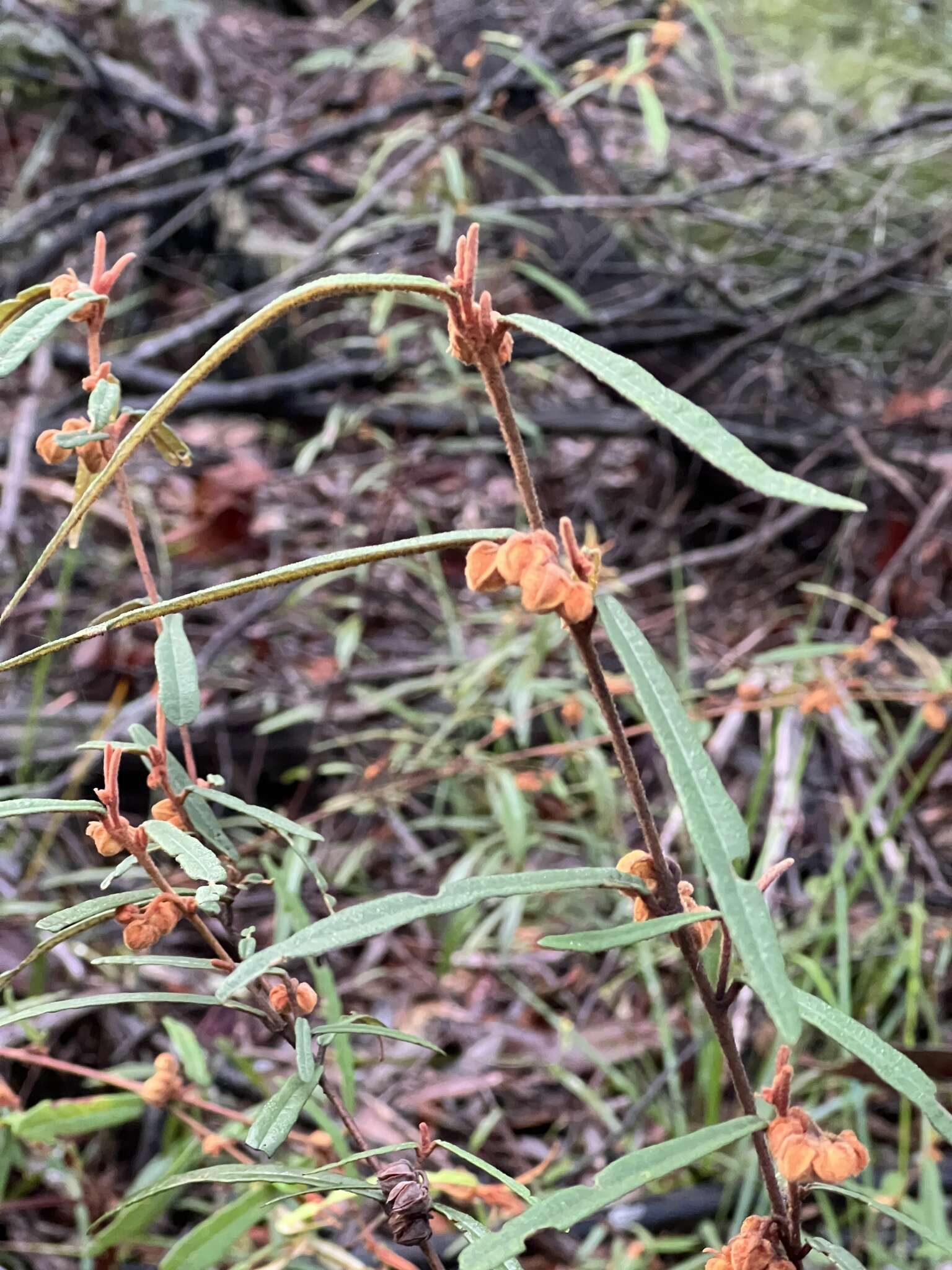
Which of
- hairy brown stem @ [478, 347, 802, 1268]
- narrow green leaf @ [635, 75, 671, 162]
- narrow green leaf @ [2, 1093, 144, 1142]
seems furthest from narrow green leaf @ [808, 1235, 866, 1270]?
narrow green leaf @ [635, 75, 671, 162]

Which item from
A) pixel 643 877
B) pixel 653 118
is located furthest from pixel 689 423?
pixel 653 118

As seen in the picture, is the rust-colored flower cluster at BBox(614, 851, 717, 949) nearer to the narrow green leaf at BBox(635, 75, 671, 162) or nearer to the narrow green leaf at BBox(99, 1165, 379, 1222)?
the narrow green leaf at BBox(99, 1165, 379, 1222)

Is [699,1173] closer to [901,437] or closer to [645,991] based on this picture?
[645,991]

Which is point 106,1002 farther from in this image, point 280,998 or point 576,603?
point 576,603

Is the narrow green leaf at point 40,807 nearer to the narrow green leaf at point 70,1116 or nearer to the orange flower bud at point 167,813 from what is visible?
the orange flower bud at point 167,813

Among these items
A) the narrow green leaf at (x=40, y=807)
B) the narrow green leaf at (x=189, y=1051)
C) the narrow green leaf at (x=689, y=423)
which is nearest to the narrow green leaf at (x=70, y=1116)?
the narrow green leaf at (x=189, y=1051)

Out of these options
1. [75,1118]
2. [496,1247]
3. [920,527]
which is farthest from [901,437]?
[496,1247]
